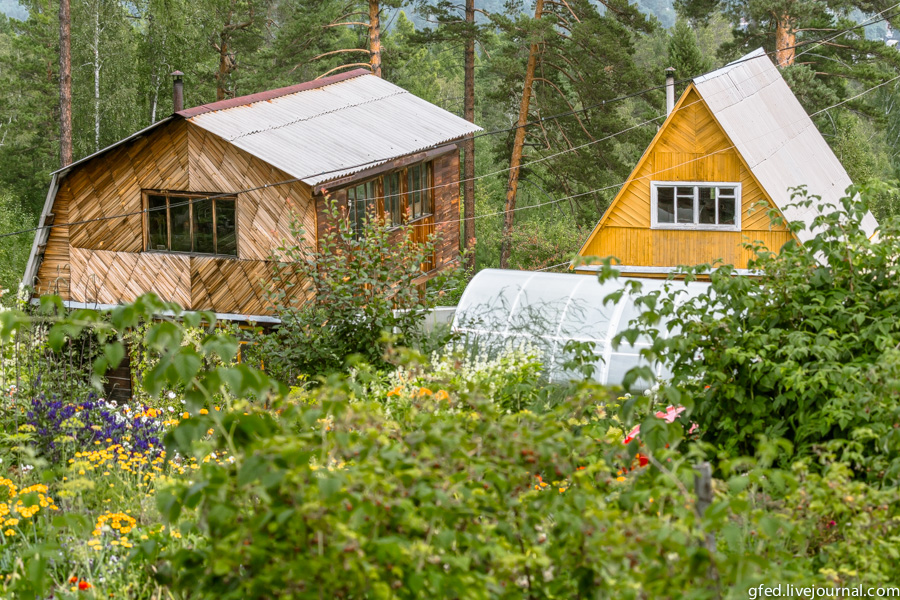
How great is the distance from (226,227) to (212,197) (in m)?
0.68

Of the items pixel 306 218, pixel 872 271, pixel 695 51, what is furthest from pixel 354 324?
pixel 695 51

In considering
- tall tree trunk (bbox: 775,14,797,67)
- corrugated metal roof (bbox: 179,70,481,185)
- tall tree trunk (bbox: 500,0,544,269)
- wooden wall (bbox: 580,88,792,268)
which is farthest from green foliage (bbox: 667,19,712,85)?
corrugated metal roof (bbox: 179,70,481,185)

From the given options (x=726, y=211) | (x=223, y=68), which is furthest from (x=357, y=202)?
(x=223, y=68)

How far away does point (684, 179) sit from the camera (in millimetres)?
20734

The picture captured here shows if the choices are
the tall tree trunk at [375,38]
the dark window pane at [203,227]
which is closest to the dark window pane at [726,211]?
the dark window pane at [203,227]

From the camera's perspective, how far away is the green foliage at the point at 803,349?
4.14m

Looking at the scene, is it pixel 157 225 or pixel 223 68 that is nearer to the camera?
pixel 157 225

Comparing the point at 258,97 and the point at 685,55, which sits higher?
the point at 685,55

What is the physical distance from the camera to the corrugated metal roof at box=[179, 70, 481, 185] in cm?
1577

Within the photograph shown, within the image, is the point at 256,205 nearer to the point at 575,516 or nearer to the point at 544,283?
the point at 544,283

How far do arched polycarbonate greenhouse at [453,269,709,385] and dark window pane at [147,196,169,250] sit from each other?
7.75m

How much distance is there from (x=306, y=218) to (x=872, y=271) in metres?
12.0

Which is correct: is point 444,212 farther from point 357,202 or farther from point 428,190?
point 357,202

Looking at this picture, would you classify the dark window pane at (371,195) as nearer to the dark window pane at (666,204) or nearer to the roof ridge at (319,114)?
the roof ridge at (319,114)
